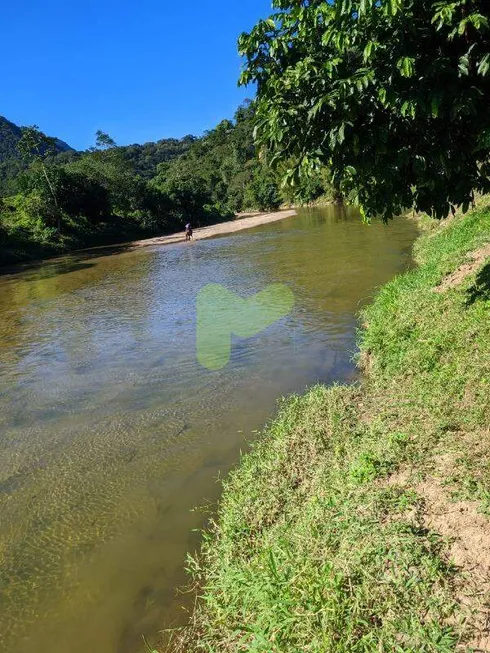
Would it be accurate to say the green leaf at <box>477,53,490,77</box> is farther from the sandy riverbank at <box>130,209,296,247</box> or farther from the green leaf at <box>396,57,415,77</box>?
the sandy riverbank at <box>130,209,296,247</box>

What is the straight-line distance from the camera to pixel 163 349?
9992mm

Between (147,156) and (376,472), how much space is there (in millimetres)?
167242

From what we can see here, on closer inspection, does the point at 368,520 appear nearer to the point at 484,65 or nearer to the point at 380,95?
the point at 380,95

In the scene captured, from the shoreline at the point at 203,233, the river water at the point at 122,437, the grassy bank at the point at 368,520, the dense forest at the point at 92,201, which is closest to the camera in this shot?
the grassy bank at the point at 368,520

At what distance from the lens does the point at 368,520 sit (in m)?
3.38

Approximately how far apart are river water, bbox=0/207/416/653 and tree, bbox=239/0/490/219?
3368mm

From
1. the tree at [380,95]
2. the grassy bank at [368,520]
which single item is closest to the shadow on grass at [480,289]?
the grassy bank at [368,520]

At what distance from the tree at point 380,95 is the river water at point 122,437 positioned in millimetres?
3368

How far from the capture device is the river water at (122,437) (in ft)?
12.3

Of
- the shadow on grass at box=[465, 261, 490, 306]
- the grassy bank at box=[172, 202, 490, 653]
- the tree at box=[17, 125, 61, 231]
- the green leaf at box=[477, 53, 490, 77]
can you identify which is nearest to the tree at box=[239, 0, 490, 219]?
the green leaf at box=[477, 53, 490, 77]

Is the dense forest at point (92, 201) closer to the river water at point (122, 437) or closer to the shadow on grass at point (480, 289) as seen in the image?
the river water at point (122, 437)

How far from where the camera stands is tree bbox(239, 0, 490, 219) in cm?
386

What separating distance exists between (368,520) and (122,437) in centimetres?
393

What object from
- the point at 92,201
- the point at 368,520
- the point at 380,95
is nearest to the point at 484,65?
the point at 380,95
